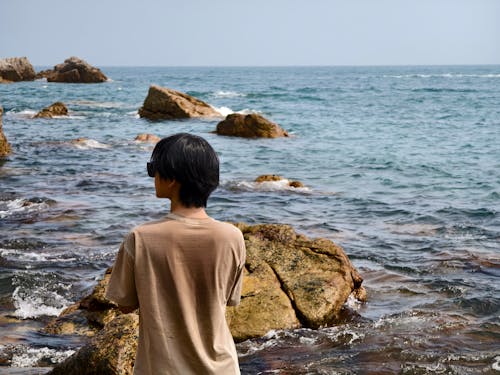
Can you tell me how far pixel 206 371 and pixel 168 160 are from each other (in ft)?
2.57

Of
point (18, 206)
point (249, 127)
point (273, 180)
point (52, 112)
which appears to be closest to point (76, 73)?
point (52, 112)

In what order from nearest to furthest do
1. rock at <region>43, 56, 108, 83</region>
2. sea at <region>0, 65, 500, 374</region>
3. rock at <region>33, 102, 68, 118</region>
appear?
1. sea at <region>0, 65, 500, 374</region>
2. rock at <region>33, 102, 68, 118</region>
3. rock at <region>43, 56, 108, 83</region>

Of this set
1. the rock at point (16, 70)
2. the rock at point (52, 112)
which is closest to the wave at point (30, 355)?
the rock at point (52, 112)

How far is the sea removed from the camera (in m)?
6.71

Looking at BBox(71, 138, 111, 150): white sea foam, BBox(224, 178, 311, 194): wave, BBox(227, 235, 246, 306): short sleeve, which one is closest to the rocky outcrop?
BBox(227, 235, 246, 306): short sleeve

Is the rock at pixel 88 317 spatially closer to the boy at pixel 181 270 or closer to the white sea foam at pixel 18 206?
the boy at pixel 181 270

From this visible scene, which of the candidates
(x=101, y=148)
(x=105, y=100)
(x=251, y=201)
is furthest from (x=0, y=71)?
(x=251, y=201)

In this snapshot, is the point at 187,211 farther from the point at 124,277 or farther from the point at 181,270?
the point at 124,277

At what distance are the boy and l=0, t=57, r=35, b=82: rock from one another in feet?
257

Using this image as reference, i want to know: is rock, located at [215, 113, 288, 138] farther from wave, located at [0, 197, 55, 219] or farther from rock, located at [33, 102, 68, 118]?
wave, located at [0, 197, 55, 219]

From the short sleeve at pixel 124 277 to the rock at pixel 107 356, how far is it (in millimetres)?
2337

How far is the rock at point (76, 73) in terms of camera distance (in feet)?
251

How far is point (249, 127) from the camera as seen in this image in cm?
2647

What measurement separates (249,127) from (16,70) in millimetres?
60207
